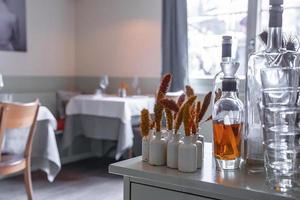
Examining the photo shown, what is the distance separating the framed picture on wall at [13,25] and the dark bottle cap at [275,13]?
371 centimetres

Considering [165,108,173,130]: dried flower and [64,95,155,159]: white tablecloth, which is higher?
[165,108,173,130]: dried flower

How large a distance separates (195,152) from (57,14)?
416 cm

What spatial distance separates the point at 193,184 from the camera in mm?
838

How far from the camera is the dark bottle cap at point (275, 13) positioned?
0.84m

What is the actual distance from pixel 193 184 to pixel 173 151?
4.8 inches

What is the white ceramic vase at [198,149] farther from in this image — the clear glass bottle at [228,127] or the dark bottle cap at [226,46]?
the dark bottle cap at [226,46]

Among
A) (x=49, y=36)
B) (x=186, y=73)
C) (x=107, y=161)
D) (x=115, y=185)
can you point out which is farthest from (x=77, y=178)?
(x=49, y=36)

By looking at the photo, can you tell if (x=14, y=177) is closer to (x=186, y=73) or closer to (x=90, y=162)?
(x=90, y=162)

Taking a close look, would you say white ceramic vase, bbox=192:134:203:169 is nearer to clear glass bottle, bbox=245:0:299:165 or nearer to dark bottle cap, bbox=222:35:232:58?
clear glass bottle, bbox=245:0:299:165

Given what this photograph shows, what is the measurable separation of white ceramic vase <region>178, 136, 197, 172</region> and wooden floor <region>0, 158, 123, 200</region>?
7.35ft

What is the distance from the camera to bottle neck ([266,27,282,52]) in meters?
0.87

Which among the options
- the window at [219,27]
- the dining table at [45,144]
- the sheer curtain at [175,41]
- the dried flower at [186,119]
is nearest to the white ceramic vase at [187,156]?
the dried flower at [186,119]

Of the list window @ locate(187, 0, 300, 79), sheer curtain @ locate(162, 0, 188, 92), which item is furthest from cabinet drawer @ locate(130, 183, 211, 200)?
sheer curtain @ locate(162, 0, 188, 92)

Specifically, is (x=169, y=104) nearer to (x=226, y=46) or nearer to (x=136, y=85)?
(x=226, y=46)
